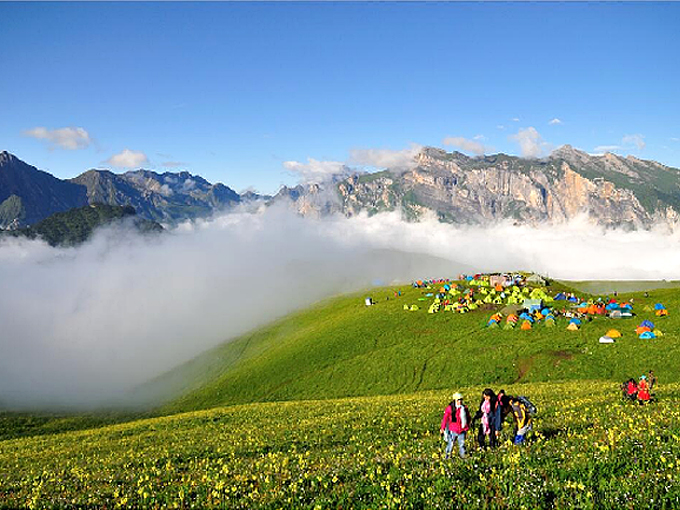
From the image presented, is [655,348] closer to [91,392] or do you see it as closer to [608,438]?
[608,438]

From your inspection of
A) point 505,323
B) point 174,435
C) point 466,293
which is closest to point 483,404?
point 174,435

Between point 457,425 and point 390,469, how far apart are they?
3546 mm

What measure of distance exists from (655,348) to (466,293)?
5744 centimetres

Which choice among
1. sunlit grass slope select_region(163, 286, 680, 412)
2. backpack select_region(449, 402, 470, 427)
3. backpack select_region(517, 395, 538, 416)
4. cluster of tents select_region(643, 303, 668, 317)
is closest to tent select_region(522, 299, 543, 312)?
sunlit grass slope select_region(163, 286, 680, 412)

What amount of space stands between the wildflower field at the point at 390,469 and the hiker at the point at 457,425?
0.62 meters

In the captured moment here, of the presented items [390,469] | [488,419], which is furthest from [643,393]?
[390,469]

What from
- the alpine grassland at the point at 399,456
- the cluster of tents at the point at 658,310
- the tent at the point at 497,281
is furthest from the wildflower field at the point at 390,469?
the tent at the point at 497,281

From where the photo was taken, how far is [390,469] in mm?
15750

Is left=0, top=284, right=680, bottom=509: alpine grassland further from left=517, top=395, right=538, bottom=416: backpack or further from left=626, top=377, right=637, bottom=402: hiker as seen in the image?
left=517, top=395, right=538, bottom=416: backpack

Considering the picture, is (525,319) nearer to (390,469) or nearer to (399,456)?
(399,456)

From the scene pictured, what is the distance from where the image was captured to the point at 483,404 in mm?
18344

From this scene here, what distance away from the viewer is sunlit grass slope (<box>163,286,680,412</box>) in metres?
65.4

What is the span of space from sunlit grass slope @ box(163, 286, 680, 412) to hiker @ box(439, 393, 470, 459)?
174 ft

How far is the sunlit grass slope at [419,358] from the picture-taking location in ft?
215
